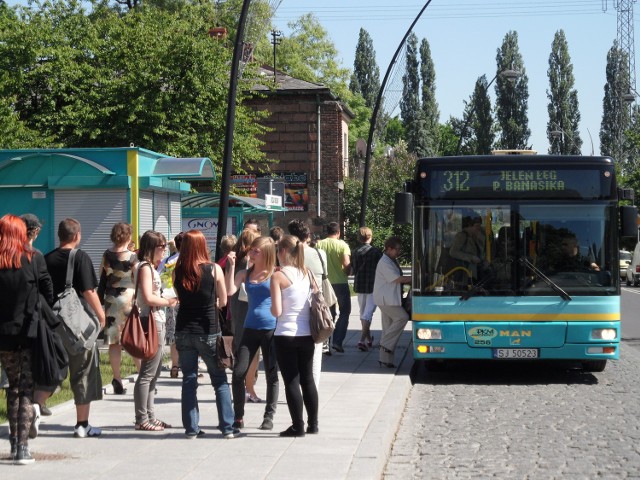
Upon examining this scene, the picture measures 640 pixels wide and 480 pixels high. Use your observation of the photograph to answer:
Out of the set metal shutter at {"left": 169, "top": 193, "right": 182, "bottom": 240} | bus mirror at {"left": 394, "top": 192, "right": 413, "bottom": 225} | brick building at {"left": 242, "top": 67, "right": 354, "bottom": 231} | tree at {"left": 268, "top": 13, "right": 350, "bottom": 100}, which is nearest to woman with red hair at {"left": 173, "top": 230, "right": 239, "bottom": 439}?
bus mirror at {"left": 394, "top": 192, "right": 413, "bottom": 225}

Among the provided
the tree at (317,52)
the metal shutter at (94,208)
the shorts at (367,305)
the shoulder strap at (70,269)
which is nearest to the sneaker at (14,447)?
the shoulder strap at (70,269)

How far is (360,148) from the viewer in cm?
6041

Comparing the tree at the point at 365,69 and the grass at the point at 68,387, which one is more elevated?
the tree at the point at 365,69

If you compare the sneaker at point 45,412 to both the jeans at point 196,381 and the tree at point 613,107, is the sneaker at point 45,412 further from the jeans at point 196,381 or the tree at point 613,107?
the tree at point 613,107

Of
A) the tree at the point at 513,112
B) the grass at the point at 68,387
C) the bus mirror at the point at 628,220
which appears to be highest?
the tree at the point at 513,112

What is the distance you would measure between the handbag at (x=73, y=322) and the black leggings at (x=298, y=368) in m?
1.47

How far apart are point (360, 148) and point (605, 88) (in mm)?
48850

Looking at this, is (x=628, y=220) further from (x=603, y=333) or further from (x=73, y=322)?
(x=73, y=322)

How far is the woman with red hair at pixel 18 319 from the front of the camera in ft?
25.0

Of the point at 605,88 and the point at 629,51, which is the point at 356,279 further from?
the point at 605,88

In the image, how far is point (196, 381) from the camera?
8828 mm

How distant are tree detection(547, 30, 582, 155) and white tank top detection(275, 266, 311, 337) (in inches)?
3524

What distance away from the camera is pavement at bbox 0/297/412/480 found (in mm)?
7398

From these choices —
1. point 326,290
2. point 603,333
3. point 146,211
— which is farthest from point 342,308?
point 603,333
